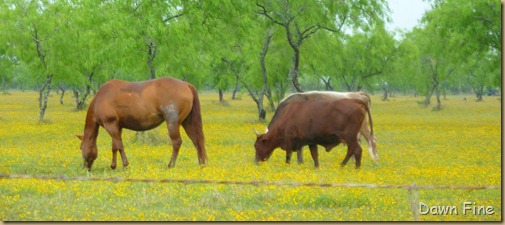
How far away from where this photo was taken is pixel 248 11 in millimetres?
29922

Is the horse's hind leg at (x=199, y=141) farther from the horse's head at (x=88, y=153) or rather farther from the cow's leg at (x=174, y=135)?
the horse's head at (x=88, y=153)

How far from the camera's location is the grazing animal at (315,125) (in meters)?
17.7

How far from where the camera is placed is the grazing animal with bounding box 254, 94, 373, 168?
696 inches

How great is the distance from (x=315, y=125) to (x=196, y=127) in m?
3.12

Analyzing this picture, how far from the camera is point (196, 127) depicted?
18047mm

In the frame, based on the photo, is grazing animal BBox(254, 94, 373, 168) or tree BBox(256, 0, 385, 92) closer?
grazing animal BBox(254, 94, 373, 168)

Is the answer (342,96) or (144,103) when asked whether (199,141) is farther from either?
(342,96)

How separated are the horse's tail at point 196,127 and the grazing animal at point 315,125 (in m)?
1.97

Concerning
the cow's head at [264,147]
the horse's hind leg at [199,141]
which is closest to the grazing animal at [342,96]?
the cow's head at [264,147]

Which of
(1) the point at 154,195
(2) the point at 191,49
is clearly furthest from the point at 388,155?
(2) the point at 191,49

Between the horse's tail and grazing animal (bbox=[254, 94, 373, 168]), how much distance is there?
1.97 metres

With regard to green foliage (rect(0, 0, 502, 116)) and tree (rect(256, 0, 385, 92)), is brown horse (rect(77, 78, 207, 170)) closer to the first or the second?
green foliage (rect(0, 0, 502, 116))

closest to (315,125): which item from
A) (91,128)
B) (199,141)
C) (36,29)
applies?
(199,141)

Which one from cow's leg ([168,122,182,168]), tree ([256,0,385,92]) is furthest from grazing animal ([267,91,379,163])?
tree ([256,0,385,92])
